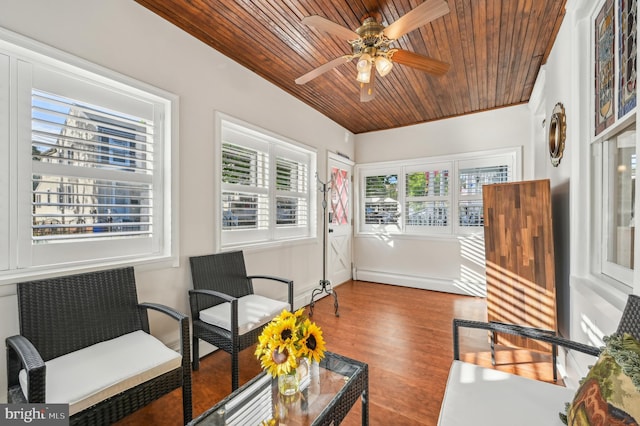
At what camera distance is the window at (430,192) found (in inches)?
160

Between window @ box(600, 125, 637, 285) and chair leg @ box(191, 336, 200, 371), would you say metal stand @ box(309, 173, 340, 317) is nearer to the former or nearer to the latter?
chair leg @ box(191, 336, 200, 371)

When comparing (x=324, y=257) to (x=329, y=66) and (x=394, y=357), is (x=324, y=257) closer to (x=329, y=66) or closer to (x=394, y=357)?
(x=394, y=357)

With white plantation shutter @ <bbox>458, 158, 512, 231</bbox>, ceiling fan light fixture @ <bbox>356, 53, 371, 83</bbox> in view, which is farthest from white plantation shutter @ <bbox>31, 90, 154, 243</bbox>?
white plantation shutter @ <bbox>458, 158, 512, 231</bbox>

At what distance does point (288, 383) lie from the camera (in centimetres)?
125

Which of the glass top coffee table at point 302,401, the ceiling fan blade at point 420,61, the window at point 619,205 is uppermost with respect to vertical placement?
the ceiling fan blade at point 420,61

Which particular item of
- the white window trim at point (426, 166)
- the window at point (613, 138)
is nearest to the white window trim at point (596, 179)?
the window at point (613, 138)

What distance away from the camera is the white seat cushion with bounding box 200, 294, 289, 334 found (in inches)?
76.7

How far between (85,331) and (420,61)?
2770 mm

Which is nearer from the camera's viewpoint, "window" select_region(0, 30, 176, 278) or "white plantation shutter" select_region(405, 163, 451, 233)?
"window" select_region(0, 30, 176, 278)

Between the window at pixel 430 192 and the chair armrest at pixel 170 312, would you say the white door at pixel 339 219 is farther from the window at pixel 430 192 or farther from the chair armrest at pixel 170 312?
the chair armrest at pixel 170 312

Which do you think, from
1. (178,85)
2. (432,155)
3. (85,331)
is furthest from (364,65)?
(432,155)

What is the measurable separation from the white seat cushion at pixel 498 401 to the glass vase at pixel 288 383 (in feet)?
2.01

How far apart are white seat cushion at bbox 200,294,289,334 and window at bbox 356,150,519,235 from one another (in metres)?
3.00

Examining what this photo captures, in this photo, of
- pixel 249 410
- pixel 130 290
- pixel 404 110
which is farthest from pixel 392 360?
pixel 404 110
